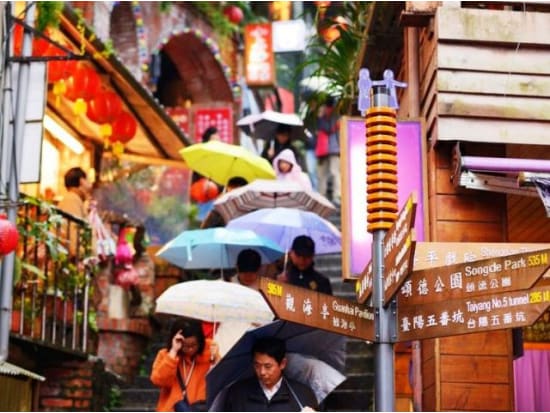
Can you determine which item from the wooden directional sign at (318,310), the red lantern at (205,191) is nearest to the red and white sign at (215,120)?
the red lantern at (205,191)

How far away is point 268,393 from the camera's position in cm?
825

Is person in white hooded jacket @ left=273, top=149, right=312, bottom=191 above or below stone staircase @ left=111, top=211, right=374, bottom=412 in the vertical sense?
above

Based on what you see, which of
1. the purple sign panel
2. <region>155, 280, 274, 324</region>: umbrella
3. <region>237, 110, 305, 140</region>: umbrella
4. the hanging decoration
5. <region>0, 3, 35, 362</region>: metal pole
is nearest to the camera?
the purple sign panel

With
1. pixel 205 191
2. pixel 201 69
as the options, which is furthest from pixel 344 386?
pixel 201 69

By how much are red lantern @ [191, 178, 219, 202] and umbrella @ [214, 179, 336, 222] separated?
379cm

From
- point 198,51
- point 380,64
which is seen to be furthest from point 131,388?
point 198,51

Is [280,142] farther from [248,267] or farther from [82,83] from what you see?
[248,267]

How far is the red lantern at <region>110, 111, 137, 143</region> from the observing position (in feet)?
56.0

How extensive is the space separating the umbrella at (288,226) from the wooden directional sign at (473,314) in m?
6.68

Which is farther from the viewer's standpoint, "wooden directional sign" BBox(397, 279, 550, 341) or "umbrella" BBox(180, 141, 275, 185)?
"umbrella" BBox(180, 141, 275, 185)

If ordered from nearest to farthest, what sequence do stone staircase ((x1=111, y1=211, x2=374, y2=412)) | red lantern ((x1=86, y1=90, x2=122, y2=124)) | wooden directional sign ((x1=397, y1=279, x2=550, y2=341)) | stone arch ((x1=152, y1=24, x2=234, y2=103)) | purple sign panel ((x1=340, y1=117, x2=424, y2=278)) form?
1. wooden directional sign ((x1=397, y1=279, x2=550, y2=341))
2. purple sign panel ((x1=340, y1=117, x2=424, y2=278))
3. stone staircase ((x1=111, y1=211, x2=374, y2=412))
4. red lantern ((x1=86, y1=90, x2=122, y2=124))
5. stone arch ((x1=152, y1=24, x2=234, y2=103))

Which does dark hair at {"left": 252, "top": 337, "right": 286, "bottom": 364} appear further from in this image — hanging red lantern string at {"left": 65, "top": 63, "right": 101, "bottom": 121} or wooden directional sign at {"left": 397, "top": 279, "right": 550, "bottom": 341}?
hanging red lantern string at {"left": 65, "top": 63, "right": 101, "bottom": 121}

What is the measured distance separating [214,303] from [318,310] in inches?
157

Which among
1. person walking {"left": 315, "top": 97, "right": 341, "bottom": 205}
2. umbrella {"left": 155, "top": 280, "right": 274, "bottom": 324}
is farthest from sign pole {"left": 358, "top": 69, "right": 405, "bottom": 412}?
person walking {"left": 315, "top": 97, "right": 341, "bottom": 205}
